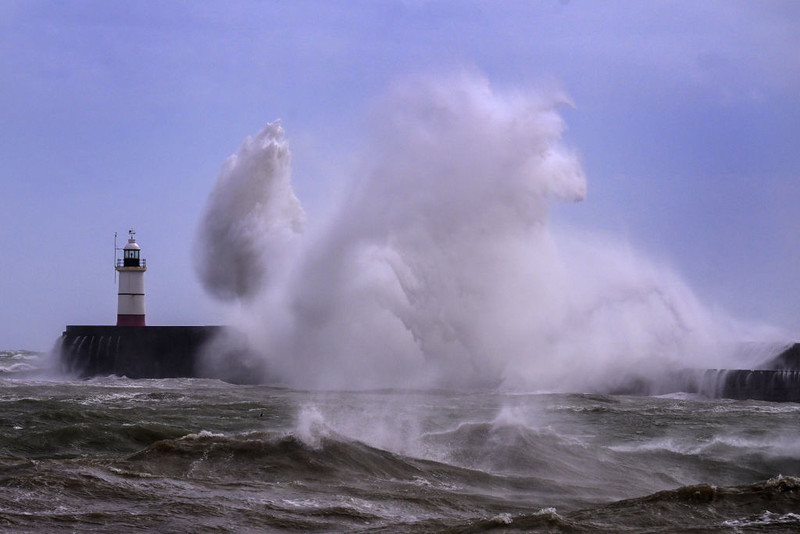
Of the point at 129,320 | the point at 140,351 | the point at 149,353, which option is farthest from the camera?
the point at 129,320

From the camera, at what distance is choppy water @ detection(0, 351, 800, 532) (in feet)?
21.9

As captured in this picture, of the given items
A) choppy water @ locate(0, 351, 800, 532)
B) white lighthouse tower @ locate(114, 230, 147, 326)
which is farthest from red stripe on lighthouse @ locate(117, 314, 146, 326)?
choppy water @ locate(0, 351, 800, 532)

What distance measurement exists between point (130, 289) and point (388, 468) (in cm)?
2114

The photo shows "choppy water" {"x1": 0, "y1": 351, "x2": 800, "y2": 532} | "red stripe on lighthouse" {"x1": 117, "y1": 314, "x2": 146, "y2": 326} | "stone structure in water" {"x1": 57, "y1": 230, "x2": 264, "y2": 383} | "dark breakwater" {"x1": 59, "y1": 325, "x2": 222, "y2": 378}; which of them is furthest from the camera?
"red stripe on lighthouse" {"x1": 117, "y1": 314, "x2": 146, "y2": 326}

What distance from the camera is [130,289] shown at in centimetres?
2873

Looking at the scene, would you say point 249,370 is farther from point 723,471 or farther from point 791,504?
point 791,504

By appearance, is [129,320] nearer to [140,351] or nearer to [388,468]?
[140,351]

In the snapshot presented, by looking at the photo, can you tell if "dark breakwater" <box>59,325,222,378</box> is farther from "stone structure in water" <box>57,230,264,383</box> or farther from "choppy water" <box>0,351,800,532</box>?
"choppy water" <box>0,351,800,532</box>

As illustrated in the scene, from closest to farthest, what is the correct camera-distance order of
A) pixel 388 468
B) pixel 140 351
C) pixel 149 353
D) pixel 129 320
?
pixel 388 468
pixel 149 353
pixel 140 351
pixel 129 320

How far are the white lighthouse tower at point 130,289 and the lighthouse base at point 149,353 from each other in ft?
3.10

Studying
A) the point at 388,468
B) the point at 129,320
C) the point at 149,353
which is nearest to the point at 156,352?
Answer: the point at 149,353

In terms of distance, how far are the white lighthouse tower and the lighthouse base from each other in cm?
94

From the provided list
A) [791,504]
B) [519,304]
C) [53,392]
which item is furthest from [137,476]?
[519,304]

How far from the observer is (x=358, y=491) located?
7.78m
